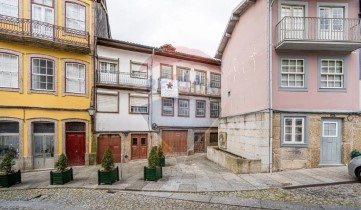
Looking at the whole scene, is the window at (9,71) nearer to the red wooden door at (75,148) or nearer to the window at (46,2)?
the window at (46,2)

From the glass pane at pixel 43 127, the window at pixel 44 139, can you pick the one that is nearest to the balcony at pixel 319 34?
the glass pane at pixel 43 127

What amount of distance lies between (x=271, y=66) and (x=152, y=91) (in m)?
10.1

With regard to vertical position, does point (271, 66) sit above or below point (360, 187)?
above

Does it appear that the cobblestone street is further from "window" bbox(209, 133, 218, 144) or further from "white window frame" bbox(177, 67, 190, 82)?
"window" bbox(209, 133, 218, 144)

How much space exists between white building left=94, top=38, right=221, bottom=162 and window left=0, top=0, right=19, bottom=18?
5093 mm

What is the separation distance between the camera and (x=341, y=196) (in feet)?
26.7

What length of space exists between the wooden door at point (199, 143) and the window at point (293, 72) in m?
11.0

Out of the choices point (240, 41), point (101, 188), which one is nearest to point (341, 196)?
point (101, 188)

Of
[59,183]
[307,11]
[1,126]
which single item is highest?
[307,11]

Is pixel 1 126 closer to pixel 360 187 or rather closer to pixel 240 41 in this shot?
pixel 240 41

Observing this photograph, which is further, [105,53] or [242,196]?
[105,53]

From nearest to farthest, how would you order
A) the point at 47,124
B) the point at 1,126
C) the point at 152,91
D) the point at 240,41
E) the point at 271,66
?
the point at 271,66 → the point at 1,126 → the point at 47,124 → the point at 240,41 → the point at 152,91

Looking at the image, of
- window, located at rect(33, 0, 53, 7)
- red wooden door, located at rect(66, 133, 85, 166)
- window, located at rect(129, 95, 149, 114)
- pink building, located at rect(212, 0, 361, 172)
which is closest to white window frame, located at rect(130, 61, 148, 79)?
window, located at rect(129, 95, 149, 114)

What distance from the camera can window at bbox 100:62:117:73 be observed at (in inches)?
669
